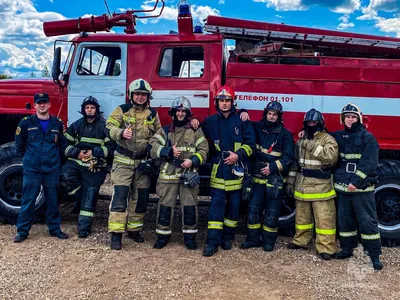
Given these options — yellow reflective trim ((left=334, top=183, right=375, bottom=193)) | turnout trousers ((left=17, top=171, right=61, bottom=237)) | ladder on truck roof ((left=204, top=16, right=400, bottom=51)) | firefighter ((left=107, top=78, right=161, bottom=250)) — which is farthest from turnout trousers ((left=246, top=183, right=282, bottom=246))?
turnout trousers ((left=17, top=171, right=61, bottom=237))

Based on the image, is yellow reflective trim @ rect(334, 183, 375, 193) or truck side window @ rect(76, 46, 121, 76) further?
truck side window @ rect(76, 46, 121, 76)

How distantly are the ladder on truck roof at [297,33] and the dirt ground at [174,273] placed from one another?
2881 mm

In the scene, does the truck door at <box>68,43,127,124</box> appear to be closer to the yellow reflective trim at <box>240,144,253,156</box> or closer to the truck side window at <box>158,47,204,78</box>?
the truck side window at <box>158,47,204,78</box>

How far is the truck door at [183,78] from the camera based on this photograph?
5.30 metres

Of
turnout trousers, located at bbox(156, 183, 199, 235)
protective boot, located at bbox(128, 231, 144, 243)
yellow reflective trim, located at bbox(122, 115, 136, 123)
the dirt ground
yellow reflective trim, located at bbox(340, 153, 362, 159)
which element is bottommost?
the dirt ground

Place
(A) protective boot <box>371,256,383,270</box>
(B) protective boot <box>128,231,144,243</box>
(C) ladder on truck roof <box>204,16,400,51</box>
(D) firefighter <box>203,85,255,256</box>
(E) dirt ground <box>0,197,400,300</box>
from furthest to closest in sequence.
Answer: (C) ladder on truck roof <box>204,16,400,51</box> < (B) protective boot <box>128,231,144,243</box> < (D) firefighter <box>203,85,255,256</box> < (A) protective boot <box>371,256,383,270</box> < (E) dirt ground <box>0,197,400,300</box>

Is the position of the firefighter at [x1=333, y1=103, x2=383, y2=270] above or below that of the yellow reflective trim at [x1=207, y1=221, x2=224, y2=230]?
above

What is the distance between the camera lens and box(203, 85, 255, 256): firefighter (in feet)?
15.8

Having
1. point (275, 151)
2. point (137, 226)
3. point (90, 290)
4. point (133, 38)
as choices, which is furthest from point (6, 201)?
point (275, 151)

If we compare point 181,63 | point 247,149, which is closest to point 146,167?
point 247,149

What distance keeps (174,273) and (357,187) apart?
2326mm

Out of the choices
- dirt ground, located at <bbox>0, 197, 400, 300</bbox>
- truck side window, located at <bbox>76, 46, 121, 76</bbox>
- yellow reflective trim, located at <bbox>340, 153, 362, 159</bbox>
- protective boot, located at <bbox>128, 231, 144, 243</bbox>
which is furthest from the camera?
truck side window, located at <bbox>76, 46, 121, 76</bbox>

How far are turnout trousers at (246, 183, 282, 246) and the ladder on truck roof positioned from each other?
2.20 metres

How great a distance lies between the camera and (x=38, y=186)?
5.12 m
